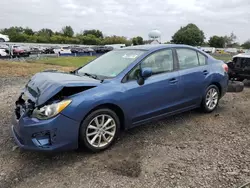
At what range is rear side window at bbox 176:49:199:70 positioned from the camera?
525 centimetres

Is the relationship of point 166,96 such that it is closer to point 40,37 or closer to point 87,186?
point 87,186

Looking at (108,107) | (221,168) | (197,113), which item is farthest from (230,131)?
(108,107)

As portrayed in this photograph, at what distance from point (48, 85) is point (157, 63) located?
6.39 feet

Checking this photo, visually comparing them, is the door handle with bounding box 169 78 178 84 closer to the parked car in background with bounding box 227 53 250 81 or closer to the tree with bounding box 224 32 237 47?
the parked car in background with bounding box 227 53 250 81

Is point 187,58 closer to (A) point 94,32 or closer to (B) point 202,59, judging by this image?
(B) point 202,59

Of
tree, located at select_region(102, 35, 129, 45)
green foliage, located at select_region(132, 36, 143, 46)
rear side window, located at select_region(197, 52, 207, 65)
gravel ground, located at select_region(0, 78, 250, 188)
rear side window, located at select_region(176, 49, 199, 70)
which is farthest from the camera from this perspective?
tree, located at select_region(102, 35, 129, 45)

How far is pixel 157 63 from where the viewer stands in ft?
15.9

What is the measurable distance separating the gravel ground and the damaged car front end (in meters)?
0.33

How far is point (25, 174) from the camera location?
11.5 feet

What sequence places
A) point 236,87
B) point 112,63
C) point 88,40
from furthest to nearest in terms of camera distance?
1. point 88,40
2. point 236,87
3. point 112,63

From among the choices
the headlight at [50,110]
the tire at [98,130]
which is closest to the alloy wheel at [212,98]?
the tire at [98,130]

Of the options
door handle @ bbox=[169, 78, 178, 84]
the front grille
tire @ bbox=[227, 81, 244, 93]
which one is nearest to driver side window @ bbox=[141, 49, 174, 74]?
door handle @ bbox=[169, 78, 178, 84]

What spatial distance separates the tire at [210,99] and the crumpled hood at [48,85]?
258 cm

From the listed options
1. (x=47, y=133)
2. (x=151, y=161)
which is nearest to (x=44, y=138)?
(x=47, y=133)
